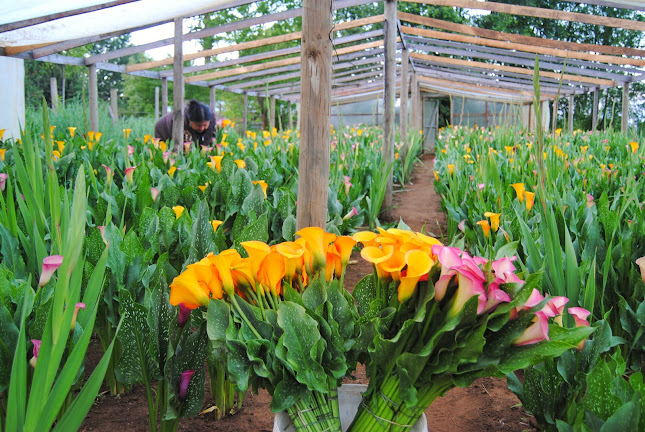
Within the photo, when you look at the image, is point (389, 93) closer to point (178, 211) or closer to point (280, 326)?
point (178, 211)

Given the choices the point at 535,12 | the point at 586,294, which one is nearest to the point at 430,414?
the point at 586,294

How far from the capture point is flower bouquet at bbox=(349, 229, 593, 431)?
2.95ft

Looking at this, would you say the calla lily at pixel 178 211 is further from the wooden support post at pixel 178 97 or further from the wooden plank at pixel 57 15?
the wooden support post at pixel 178 97

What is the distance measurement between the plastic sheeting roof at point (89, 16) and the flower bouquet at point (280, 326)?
9.15 feet

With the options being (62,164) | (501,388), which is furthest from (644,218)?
(62,164)

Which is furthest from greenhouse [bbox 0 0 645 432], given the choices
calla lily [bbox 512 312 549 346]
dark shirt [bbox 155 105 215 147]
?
dark shirt [bbox 155 105 215 147]

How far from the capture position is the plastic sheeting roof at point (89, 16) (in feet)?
10.7

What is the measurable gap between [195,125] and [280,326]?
4544mm

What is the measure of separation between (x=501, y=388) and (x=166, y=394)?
1041mm

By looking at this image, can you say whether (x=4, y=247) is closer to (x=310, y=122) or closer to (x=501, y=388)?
(x=310, y=122)

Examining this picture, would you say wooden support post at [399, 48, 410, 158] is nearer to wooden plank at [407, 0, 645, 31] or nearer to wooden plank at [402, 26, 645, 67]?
wooden plank at [402, 26, 645, 67]

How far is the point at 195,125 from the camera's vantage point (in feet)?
17.2

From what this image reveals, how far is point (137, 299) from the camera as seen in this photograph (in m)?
1.50

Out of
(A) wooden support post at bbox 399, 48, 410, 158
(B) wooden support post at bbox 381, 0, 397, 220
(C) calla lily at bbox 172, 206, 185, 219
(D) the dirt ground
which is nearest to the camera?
(D) the dirt ground
